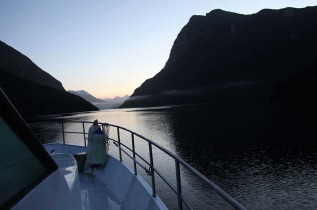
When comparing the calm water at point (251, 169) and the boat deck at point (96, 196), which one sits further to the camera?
the calm water at point (251, 169)

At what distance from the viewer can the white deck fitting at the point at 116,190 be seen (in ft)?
17.1

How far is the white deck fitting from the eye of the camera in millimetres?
5207

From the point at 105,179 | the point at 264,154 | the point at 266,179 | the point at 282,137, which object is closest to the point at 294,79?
the point at 282,137

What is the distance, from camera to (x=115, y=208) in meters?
5.70

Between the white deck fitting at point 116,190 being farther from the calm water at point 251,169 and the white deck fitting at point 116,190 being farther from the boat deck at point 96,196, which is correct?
the calm water at point 251,169

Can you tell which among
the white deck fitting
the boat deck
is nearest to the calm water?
the white deck fitting

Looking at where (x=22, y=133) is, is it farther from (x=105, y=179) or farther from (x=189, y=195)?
(x=189, y=195)

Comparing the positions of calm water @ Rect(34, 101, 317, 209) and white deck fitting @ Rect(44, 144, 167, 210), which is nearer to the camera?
white deck fitting @ Rect(44, 144, 167, 210)

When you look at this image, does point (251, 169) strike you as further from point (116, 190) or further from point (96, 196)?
point (96, 196)

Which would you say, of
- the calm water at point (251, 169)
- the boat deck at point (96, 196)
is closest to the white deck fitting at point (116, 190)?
the boat deck at point (96, 196)

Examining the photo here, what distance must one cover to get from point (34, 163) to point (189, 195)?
2428cm

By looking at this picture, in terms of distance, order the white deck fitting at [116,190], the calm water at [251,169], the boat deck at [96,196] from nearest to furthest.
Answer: the white deck fitting at [116,190] → the boat deck at [96,196] → the calm water at [251,169]

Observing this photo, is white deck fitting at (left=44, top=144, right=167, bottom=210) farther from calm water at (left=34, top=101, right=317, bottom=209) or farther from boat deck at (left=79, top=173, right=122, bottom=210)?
calm water at (left=34, top=101, right=317, bottom=209)

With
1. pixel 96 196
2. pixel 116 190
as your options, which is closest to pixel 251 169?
pixel 116 190
